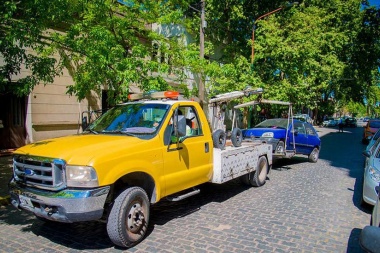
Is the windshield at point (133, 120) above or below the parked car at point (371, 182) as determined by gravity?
above

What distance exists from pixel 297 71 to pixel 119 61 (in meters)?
12.2

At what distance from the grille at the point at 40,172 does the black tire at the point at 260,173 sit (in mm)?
5170

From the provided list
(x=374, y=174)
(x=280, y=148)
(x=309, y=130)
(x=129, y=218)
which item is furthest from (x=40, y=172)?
(x=309, y=130)

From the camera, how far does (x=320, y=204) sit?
6691 millimetres

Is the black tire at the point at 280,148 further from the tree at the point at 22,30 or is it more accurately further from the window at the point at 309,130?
the tree at the point at 22,30

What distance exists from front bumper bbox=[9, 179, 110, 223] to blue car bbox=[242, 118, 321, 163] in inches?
262

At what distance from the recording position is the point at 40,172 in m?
4.22

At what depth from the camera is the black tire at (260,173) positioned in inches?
313

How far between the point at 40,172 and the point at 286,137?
8012 millimetres

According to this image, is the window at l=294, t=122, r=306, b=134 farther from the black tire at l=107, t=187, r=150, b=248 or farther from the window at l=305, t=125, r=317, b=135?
the black tire at l=107, t=187, r=150, b=248

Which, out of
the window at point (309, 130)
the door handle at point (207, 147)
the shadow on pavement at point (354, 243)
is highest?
the door handle at point (207, 147)

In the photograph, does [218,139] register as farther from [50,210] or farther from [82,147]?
[50,210]

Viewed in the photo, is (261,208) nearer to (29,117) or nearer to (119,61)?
(119,61)

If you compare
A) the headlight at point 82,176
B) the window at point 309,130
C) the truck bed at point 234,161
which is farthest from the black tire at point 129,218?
the window at point 309,130
